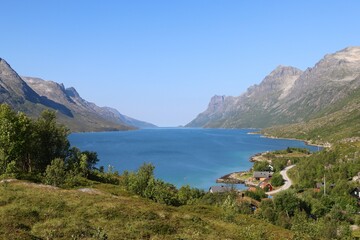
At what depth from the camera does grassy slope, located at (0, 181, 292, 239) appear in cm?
3338

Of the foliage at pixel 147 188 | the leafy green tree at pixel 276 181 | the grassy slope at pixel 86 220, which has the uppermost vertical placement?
the grassy slope at pixel 86 220

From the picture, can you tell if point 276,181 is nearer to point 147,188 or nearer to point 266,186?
point 266,186

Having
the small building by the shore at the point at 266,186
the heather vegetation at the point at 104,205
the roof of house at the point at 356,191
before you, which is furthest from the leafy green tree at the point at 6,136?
the roof of house at the point at 356,191

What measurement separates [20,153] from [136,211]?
51196mm

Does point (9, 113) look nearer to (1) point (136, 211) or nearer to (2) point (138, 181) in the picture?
(2) point (138, 181)

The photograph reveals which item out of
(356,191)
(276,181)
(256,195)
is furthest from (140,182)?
(356,191)

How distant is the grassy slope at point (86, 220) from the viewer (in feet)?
109

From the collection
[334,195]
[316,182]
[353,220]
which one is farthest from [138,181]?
[316,182]

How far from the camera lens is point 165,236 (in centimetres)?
3703

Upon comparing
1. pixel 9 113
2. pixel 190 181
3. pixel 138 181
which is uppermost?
pixel 9 113

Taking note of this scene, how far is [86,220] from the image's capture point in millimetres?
38938

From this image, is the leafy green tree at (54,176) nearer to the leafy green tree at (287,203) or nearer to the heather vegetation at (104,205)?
the heather vegetation at (104,205)

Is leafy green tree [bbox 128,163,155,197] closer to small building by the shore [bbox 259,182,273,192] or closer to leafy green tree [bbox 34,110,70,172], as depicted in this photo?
leafy green tree [bbox 34,110,70,172]

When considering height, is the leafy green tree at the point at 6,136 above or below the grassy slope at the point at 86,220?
above
